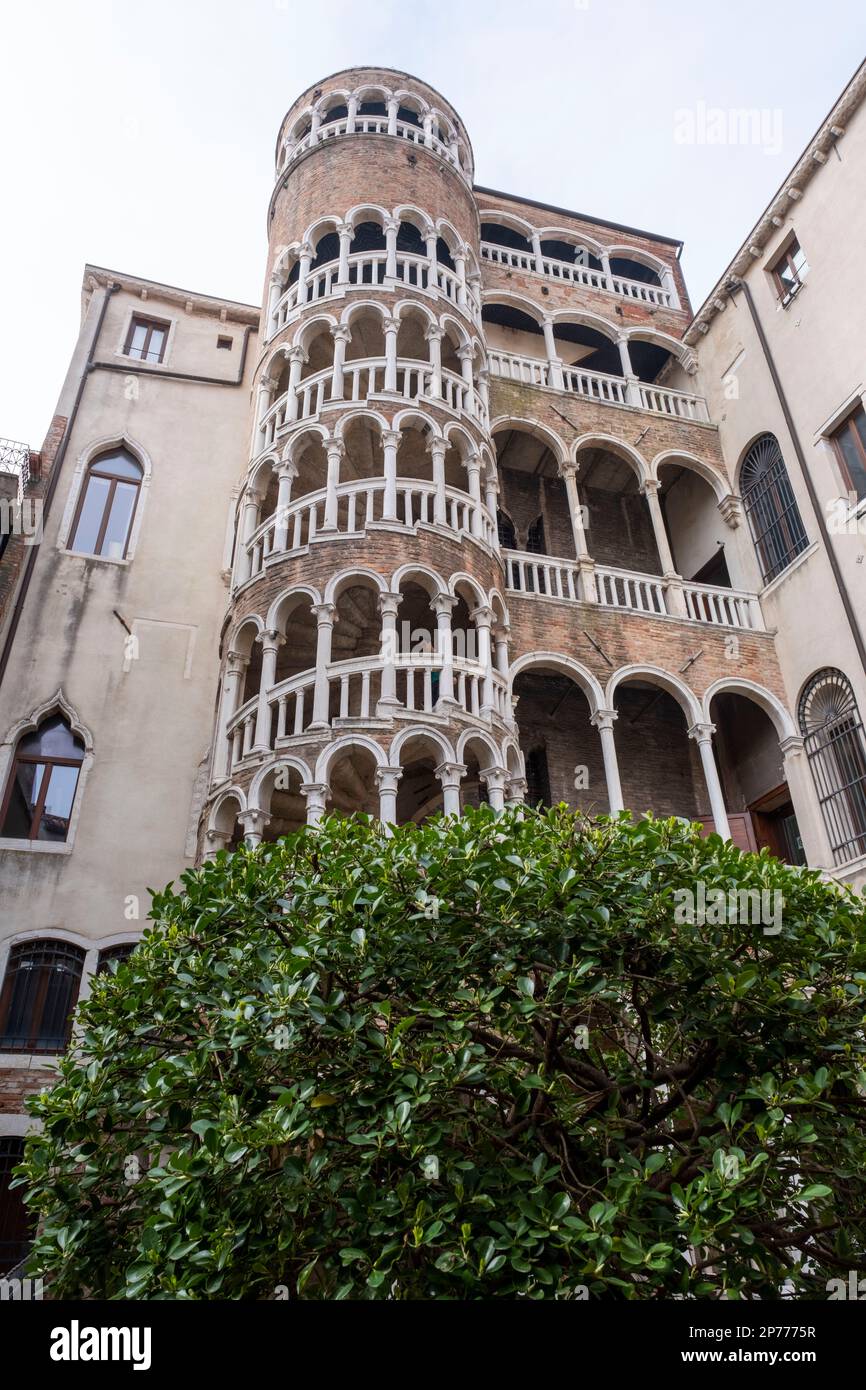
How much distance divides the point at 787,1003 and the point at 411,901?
7.57 ft

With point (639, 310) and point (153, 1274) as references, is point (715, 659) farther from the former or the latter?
point (153, 1274)

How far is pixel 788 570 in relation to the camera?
52.7 feet

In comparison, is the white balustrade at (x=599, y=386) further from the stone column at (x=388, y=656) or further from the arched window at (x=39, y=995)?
the arched window at (x=39, y=995)

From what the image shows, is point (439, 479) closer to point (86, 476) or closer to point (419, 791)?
point (419, 791)

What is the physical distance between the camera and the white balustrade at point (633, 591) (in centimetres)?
1562

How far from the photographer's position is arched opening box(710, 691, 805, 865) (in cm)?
1570

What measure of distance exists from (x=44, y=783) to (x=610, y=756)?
885cm

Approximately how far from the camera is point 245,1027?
5105mm

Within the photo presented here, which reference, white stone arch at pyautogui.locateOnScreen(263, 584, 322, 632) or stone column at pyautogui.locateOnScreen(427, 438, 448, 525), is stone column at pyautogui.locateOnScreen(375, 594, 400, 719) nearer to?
white stone arch at pyautogui.locateOnScreen(263, 584, 322, 632)

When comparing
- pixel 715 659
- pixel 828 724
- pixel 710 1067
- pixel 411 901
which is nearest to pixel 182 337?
pixel 715 659

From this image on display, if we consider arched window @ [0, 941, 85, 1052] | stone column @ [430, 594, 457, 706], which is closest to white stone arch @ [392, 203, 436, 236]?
stone column @ [430, 594, 457, 706]

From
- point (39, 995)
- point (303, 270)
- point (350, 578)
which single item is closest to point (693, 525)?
point (303, 270)

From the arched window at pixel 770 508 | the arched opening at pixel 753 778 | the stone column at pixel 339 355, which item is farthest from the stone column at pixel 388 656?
the arched window at pixel 770 508

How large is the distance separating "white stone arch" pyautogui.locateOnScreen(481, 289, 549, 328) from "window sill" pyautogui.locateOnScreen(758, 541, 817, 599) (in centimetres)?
834
